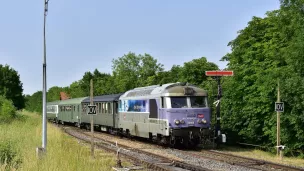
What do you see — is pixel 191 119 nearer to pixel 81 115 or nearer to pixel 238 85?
pixel 238 85

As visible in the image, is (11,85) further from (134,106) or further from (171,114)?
(171,114)

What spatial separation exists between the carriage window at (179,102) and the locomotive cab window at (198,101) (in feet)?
1.22

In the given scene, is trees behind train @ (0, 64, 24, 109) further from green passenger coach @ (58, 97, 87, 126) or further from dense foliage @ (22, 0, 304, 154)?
dense foliage @ (22, 0, 304, 154)

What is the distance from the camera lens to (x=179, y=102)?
22156 mm

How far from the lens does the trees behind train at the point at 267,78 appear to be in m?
21.0

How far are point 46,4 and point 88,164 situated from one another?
8886 mm

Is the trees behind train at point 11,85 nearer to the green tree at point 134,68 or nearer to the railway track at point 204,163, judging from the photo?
the green tree at point 134,68

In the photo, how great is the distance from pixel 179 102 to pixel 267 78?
5.05 metres

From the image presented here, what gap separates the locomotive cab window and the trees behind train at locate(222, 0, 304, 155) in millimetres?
3366

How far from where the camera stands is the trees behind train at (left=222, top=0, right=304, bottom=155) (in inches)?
826

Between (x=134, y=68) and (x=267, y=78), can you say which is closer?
(x=267, y=78)

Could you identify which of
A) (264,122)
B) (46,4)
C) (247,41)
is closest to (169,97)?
(264,122)

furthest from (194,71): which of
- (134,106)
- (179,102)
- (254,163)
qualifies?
(254,163)

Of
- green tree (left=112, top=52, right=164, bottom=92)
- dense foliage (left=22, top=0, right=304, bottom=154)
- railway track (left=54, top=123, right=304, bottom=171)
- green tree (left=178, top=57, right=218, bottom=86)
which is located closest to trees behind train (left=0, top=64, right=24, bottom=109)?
green tree (left=112, top=52, right=164, bottom=92)
